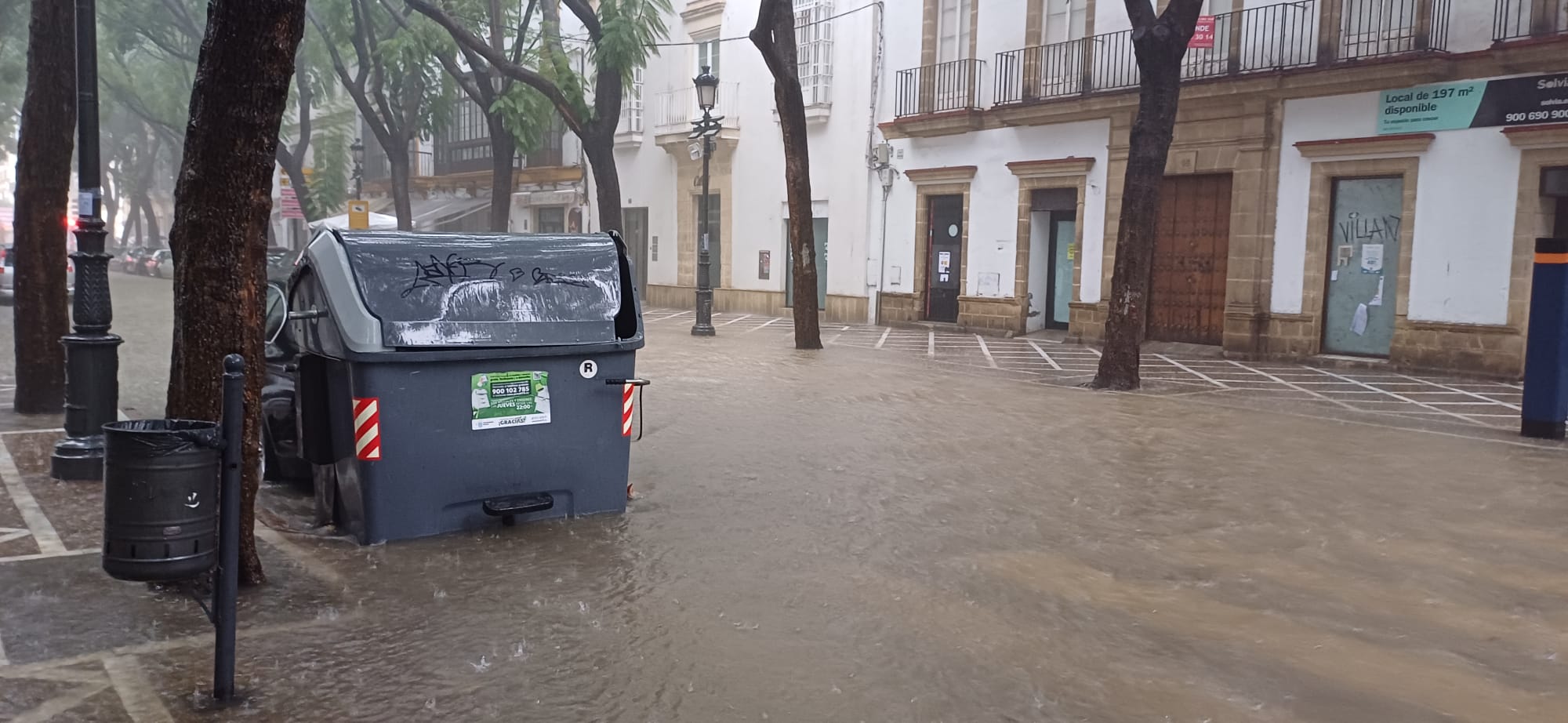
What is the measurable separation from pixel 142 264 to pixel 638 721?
49.7 m

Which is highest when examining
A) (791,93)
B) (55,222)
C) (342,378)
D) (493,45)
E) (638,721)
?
(493,45)

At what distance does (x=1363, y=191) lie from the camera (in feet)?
51.6

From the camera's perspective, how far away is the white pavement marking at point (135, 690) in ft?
12.6

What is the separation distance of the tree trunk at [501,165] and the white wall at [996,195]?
25.1 ft

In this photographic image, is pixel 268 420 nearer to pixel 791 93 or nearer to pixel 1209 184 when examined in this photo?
pixel 791 93

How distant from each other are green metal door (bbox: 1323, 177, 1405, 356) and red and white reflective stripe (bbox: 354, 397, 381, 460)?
13767mm

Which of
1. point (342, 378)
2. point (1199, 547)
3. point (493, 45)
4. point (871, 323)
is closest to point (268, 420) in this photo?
point (342, 378)

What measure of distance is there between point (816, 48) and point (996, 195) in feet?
18.0

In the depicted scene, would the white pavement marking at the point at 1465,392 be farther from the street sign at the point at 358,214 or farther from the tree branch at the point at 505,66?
the street sign at the point at 358,214

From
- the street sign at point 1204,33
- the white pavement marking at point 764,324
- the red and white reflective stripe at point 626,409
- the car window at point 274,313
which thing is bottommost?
the white pavement marking at point 764,324

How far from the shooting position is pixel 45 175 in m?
8.73

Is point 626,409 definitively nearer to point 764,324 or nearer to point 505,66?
point 505,66

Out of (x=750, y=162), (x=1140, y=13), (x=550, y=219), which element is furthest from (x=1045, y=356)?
(x=550, y=219)

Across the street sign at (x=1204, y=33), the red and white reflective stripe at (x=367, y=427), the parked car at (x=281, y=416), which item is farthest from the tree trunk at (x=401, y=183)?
the red and white reflective stripe at (x=367, y=427)
